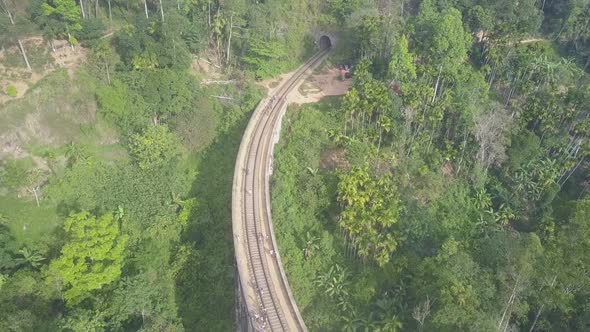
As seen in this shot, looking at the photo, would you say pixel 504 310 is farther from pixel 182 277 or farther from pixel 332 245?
pixel 182 277

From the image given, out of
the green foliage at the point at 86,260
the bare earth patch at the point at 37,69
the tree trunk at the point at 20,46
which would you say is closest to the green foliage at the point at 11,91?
the bare earth patch at the point at 37,69

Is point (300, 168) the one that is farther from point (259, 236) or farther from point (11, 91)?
point (11, 91)

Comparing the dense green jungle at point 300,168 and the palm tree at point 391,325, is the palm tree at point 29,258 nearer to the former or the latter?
→ the dense green jungle at point 300,168

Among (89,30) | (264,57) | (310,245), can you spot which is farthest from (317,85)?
(89,30)

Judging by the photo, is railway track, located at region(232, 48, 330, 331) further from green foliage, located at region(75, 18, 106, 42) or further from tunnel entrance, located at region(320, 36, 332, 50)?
green foliage, located at region(75, 18, 106, 42)

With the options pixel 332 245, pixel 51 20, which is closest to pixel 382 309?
pixel 332 245
